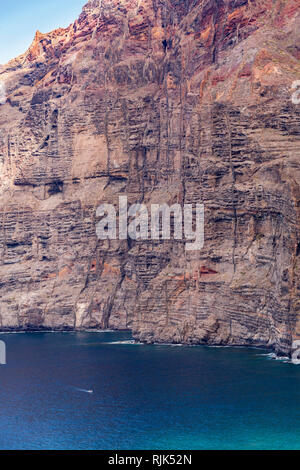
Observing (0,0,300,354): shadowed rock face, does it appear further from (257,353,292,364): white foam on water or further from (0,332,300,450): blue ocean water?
(0,332,300,450): blue ocean water

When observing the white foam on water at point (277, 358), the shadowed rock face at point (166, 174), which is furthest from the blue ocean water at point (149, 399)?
the shadowed rock face at point (166, 174)

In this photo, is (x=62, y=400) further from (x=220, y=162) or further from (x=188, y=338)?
(x=220, y=162)

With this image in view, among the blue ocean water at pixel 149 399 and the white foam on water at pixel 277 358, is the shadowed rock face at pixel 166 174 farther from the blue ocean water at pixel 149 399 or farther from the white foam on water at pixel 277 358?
the blue ocean water at pixel 149 399

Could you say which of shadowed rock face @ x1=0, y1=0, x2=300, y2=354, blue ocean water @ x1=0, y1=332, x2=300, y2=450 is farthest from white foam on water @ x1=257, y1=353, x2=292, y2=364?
shadowed rock face @ x1=0, y1=0, x2=300, y2=354

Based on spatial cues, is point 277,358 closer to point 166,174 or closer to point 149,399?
point 149,399

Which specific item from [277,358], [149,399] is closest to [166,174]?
[277,358]

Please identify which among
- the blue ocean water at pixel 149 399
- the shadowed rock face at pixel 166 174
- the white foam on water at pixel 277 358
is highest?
the shadowed rock face at pixel 166 174
